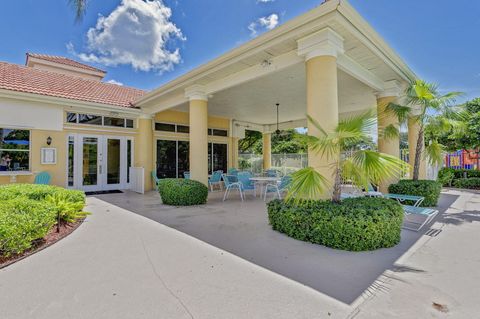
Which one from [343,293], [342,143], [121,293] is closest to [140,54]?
[342,143]

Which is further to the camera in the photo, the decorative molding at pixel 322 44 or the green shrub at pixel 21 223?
the decorative molding at pixel 322 44

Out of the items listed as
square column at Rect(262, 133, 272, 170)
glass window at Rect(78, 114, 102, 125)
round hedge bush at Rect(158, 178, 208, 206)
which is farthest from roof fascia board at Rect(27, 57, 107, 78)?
round hedge bush at Rect(158, 178, 208, 206)

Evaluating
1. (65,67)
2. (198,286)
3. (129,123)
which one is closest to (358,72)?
(198,286)

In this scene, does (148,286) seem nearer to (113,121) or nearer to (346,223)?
(346,223)

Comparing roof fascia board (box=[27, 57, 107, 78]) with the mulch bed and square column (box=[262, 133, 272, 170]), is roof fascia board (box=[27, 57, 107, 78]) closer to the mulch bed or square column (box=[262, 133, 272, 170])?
square column (box=[262, 133, 272, 170])

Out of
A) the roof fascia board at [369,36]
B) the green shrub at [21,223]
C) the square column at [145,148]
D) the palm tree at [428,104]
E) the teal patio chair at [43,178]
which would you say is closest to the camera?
the green shrub at [21,223]

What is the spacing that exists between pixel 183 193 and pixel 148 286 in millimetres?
4794

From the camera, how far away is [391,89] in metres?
7.89

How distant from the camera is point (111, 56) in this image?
16.1 meters

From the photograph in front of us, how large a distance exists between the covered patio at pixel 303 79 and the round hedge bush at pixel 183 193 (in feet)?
2.90

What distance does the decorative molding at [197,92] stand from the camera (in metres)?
8.35

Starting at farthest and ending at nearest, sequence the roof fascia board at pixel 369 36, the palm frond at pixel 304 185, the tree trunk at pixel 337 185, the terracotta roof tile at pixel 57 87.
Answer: the terracotta roof tile at pixel 57 87
the roof fascia board at pixel 369 36
the tree trunk at pixel 337 185
the palm frond at pixel 304 185

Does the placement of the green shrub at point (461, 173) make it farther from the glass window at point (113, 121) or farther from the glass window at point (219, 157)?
the glass window at point (113, 121)

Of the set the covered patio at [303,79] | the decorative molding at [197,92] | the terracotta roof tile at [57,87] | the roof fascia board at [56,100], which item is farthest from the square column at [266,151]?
the decorative molding at [197,92]
